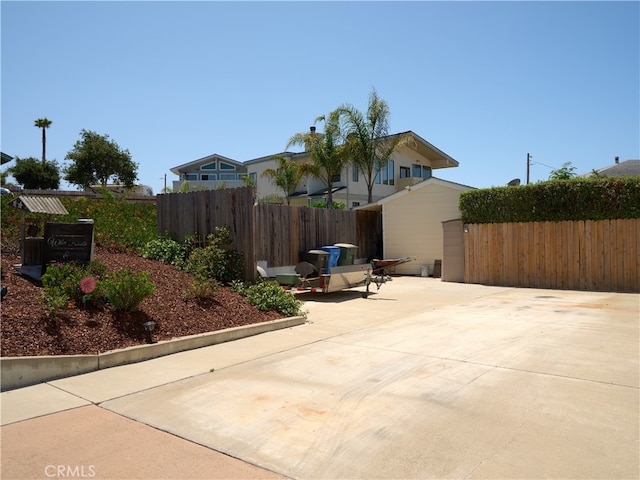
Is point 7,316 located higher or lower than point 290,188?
lower

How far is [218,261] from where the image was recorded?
1071 cm

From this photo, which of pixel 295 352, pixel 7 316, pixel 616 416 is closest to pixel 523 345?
pixel 616 416

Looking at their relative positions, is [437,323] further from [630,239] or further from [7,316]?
[630,239]

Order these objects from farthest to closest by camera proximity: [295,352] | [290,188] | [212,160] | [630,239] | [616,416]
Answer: [212,160]
[290,188]
[630,239]
[295,352]
[616,416]

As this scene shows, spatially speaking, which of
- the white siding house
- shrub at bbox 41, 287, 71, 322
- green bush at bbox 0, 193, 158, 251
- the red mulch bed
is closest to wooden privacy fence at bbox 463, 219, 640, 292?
the white siding house

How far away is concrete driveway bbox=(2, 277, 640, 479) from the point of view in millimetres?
3611

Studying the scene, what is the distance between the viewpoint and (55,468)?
349 centimetres

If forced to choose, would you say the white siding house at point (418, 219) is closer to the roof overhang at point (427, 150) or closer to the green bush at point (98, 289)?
the roof overhang at point (427, 150)

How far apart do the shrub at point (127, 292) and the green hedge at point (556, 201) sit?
1203cm

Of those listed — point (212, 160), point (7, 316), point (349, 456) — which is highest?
point (212, 160)

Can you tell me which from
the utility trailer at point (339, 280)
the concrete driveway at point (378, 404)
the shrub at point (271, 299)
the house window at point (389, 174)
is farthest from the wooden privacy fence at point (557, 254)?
the house window at point (389, 174)

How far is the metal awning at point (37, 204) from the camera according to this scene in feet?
27.9

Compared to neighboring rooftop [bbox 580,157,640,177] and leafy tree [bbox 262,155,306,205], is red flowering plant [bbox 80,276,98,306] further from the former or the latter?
neighboring rooftop [bbox 580,157,640,177]

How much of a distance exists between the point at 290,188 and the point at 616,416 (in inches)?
1084
